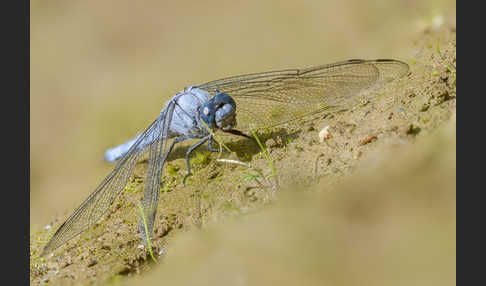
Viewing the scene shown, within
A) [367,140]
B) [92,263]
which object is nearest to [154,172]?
[92,263]

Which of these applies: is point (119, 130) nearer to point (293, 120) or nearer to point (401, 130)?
point (293, 120)

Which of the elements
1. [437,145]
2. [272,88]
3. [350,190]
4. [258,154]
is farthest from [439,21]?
[350,190]

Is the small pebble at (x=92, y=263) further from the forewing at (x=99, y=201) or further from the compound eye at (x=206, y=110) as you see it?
the compound eye at (x=206, y=110)

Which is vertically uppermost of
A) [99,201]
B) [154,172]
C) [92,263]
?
[154,172]

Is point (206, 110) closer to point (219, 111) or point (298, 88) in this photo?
point (219, 111)

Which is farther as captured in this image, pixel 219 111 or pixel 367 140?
pixel 219 111

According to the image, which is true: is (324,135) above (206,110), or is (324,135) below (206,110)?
below

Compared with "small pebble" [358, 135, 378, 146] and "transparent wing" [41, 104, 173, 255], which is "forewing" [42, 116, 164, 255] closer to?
"transparent wing" [41, 104, 173, 255]
